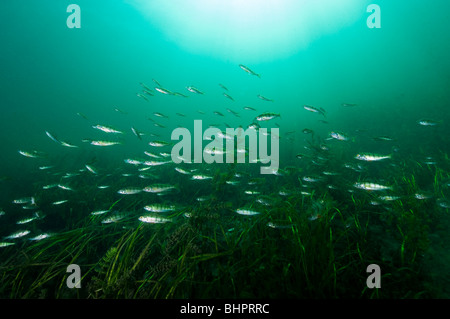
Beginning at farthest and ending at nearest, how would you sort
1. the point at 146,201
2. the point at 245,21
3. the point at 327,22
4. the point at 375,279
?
the point at 245,21 < the point at 327,22 < the point at 146,201 < the point at 375,279

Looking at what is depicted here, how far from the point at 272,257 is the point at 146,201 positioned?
6.67m

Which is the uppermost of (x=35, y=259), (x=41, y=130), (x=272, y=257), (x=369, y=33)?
(x=369, y=33)

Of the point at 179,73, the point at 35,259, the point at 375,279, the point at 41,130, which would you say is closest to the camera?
the point at 375,279

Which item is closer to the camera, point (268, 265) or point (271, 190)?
point (268, 265)

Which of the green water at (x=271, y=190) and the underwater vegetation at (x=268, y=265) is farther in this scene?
the green water at (x=271, y=190)

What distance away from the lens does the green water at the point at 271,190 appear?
282 cm

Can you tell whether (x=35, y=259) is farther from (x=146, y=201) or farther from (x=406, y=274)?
(x=406, y=274)

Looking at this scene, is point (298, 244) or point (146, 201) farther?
point (146, 201)

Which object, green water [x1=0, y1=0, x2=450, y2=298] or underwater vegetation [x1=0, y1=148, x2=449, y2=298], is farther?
green water [x1=0, y1=0, x2=450, y2=298]

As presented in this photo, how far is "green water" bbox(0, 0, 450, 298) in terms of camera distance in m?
2.82

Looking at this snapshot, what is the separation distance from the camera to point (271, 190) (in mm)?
8539

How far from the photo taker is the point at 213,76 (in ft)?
455
